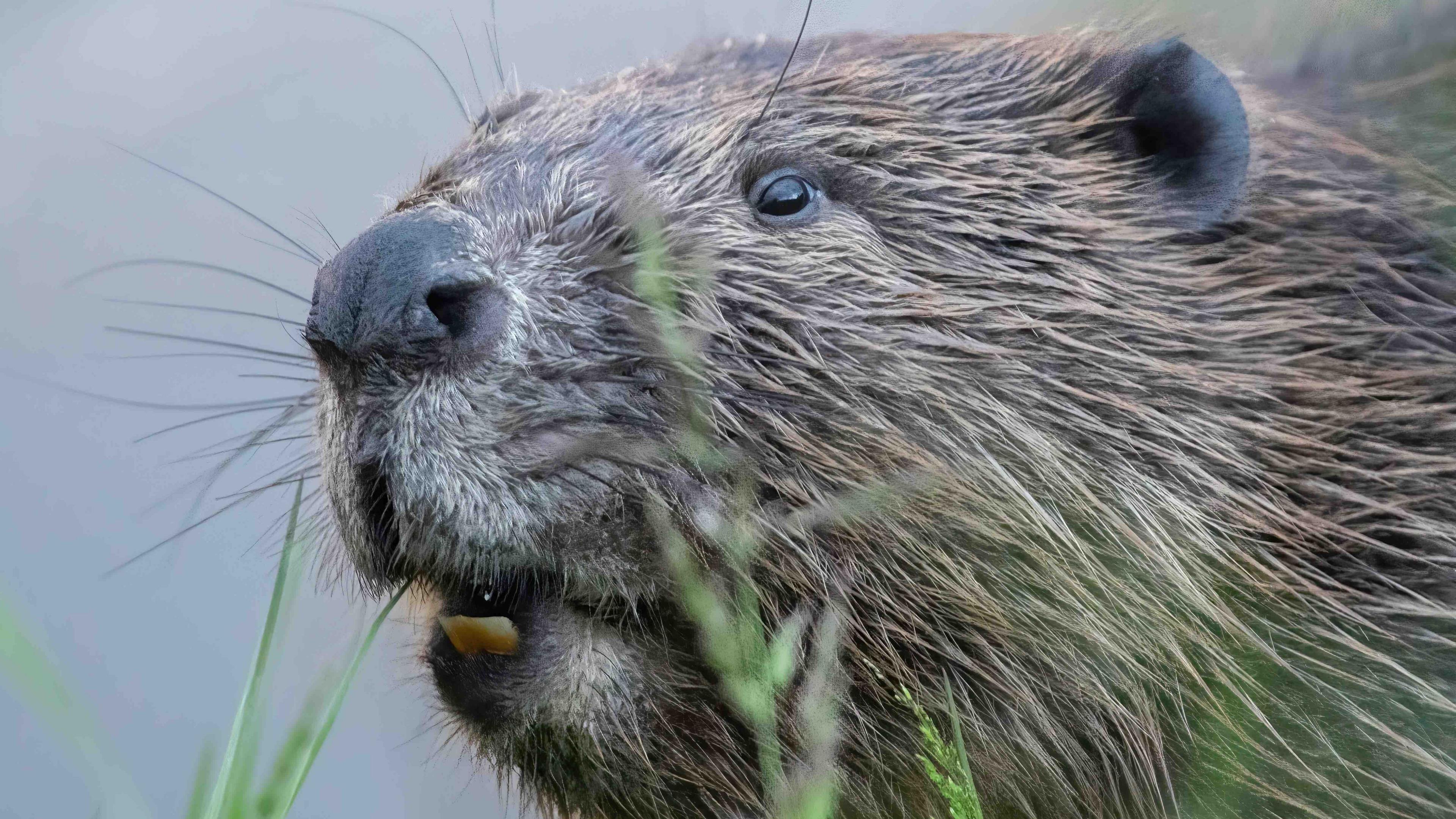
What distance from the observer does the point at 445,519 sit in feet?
4.56

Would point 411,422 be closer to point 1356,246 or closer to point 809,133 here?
point 809,133

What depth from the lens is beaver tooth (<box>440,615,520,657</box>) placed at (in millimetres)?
1498

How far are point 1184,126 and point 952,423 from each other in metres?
0.63

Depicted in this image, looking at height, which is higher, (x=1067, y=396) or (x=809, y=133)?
(x=809, y=133)

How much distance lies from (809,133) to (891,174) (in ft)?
0.41

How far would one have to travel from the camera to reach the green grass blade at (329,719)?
1.30 meters

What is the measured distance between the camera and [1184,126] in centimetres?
189

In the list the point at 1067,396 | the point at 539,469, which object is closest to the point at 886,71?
the point at 1067,396

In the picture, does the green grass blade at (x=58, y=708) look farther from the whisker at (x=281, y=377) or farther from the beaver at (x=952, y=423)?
the whisker at (x=281, y=377)

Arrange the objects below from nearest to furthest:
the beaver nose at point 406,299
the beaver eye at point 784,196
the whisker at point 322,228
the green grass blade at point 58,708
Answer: the green grass blade at point 58,708
the beaver nose at point 406,299
the beaver eye at point 784,196
the whisker at point 322,228

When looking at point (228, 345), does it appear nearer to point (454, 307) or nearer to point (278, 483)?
point (278, 483)

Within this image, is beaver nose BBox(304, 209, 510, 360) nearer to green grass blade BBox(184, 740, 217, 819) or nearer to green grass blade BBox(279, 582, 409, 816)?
green grass blade BBox(279, 582, 409, 816)

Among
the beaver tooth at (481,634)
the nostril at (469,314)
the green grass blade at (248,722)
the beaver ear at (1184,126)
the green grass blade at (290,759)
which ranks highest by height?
the nostril at (469,314)

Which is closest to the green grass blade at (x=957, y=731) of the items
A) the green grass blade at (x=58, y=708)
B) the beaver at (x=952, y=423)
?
the beaver at (x=952, y=423)
